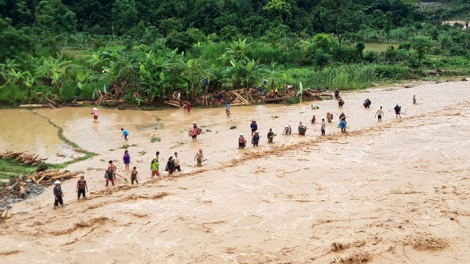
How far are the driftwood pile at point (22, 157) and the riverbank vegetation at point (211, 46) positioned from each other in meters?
11.4

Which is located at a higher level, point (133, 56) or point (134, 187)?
point (133, 56)

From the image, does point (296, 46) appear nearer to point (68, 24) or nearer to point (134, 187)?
point (68, 24)

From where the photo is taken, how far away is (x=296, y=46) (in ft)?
155

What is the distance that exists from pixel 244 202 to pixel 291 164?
4358mm

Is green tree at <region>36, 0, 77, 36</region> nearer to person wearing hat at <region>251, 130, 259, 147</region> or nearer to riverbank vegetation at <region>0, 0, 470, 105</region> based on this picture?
riverbank vegetation at <region>0, 0, 470, 105</region>

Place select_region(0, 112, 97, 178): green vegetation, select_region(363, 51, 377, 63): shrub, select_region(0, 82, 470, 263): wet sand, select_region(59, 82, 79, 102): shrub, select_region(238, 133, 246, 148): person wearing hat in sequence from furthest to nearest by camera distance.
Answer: select_region(363, 51, 377, 63): shrub
select_region(59, 82, 79, 102): shrub
select_region(238, 133, 246, 148): person wearing hat
select_region(0, 112, 97, 178): green vegetation
select_region(0, 82, 470, 263): wet sand

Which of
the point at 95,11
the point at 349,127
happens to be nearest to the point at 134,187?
the point at 349,127

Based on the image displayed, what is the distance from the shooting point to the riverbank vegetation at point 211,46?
31984mm

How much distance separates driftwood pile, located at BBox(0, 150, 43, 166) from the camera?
64.3ft

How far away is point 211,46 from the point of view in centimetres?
4431

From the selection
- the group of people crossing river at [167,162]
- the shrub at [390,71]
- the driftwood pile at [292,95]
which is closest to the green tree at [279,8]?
the shrub at [390,71]

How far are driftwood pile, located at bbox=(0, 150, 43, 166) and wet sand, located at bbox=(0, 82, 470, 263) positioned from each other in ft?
6.67

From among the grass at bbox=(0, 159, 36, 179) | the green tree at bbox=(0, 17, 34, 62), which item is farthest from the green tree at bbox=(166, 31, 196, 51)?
the grass at bbox=(0, 159, 36, 179)

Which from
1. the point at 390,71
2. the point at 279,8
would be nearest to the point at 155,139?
the point at 390,71
